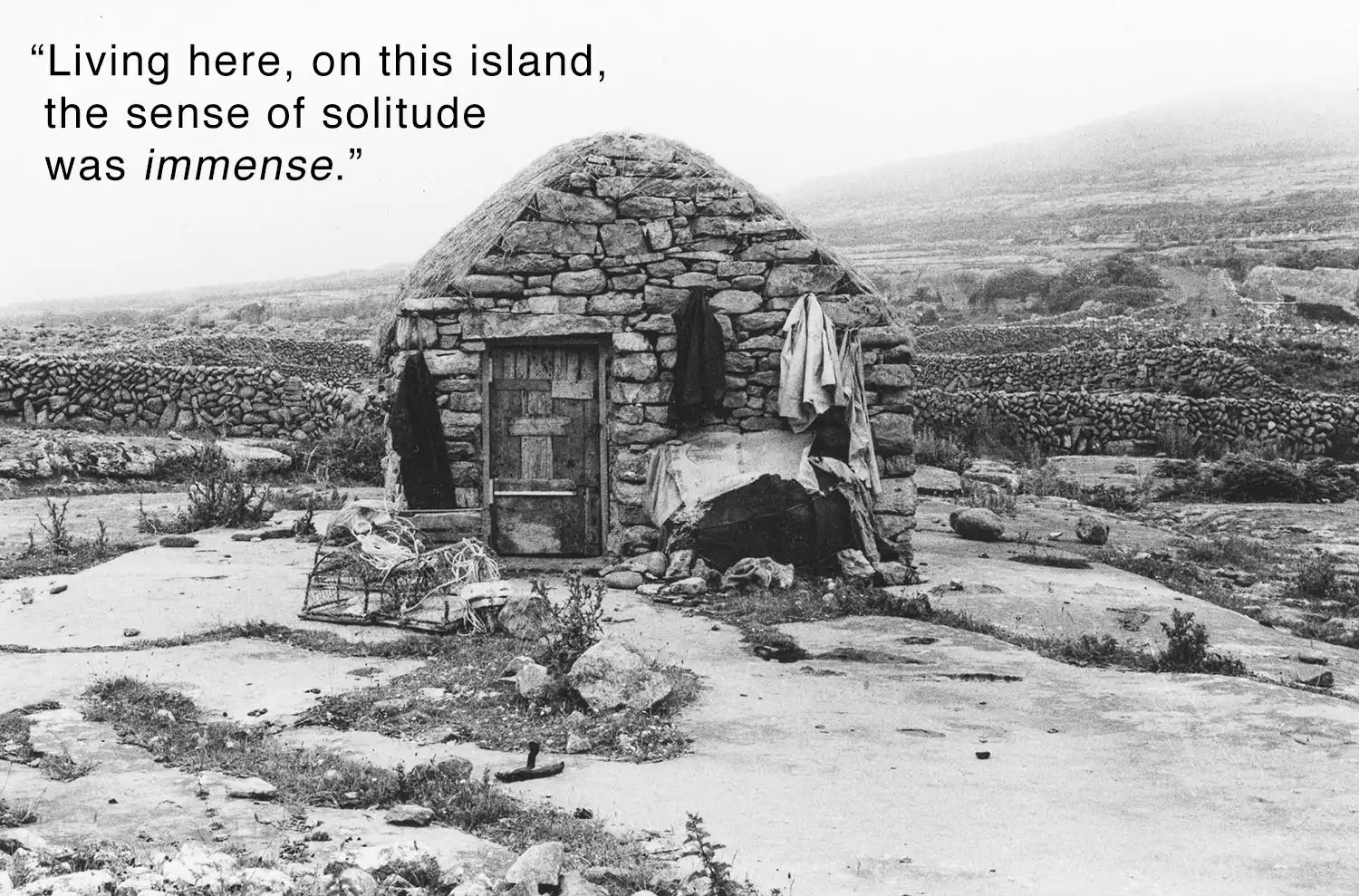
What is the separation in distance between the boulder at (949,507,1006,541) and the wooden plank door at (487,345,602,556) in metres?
4.28

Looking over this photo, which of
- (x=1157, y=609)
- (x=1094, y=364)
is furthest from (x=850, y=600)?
(x=1094, y=364)

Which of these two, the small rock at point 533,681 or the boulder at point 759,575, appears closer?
the small rock at point 533,681

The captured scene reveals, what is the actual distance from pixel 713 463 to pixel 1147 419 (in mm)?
14797

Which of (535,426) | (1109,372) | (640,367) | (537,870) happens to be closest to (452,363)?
(535,426)

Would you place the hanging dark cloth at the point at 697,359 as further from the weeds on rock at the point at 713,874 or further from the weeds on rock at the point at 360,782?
the weeds on rock at the point at 713,874

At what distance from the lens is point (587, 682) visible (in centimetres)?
628

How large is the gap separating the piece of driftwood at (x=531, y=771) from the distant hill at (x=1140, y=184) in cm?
4924

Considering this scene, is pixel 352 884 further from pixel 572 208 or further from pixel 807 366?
pixel 572 208

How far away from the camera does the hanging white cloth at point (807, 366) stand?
34.3 feet

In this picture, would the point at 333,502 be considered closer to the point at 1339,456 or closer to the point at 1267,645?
the point at 1267,645

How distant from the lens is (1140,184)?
7175 cm

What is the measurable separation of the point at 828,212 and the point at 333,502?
7067 centimetres

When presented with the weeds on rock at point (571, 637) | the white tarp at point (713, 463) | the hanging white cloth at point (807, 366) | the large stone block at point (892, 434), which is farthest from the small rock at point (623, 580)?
the large stone block at point (892, 434)

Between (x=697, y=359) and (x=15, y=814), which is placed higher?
(x=697, y=359)
